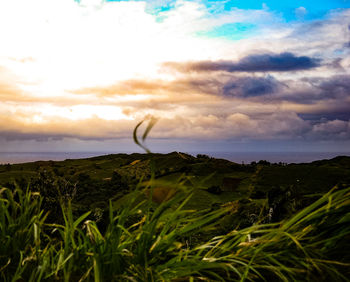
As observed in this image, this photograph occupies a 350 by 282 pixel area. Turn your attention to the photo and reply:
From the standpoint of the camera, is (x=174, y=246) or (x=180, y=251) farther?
(x=174, y=246)

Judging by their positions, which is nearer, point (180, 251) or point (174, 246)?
point (180, 251)

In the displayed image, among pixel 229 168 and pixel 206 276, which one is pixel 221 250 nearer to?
pixel 206 276

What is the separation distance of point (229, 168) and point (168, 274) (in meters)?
39.2

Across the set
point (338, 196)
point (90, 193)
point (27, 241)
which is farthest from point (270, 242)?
point (90, 193)

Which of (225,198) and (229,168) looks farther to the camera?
(229,168)

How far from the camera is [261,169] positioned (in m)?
38.4

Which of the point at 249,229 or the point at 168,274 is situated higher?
the point at 249,229

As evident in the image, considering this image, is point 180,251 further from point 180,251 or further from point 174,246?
point 174,246

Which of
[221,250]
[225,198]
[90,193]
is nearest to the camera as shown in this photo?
[221,250]

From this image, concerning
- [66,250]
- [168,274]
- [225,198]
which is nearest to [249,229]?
[168,274]

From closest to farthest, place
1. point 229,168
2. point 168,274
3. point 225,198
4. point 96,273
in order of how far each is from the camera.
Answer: point 96,273 → point 168,274 → point 225,198 → point 229,168

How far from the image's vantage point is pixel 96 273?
7.03 feet

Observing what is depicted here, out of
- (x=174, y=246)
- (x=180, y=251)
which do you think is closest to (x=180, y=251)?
(x=180, y=251)

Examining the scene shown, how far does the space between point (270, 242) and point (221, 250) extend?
1.06 ft
